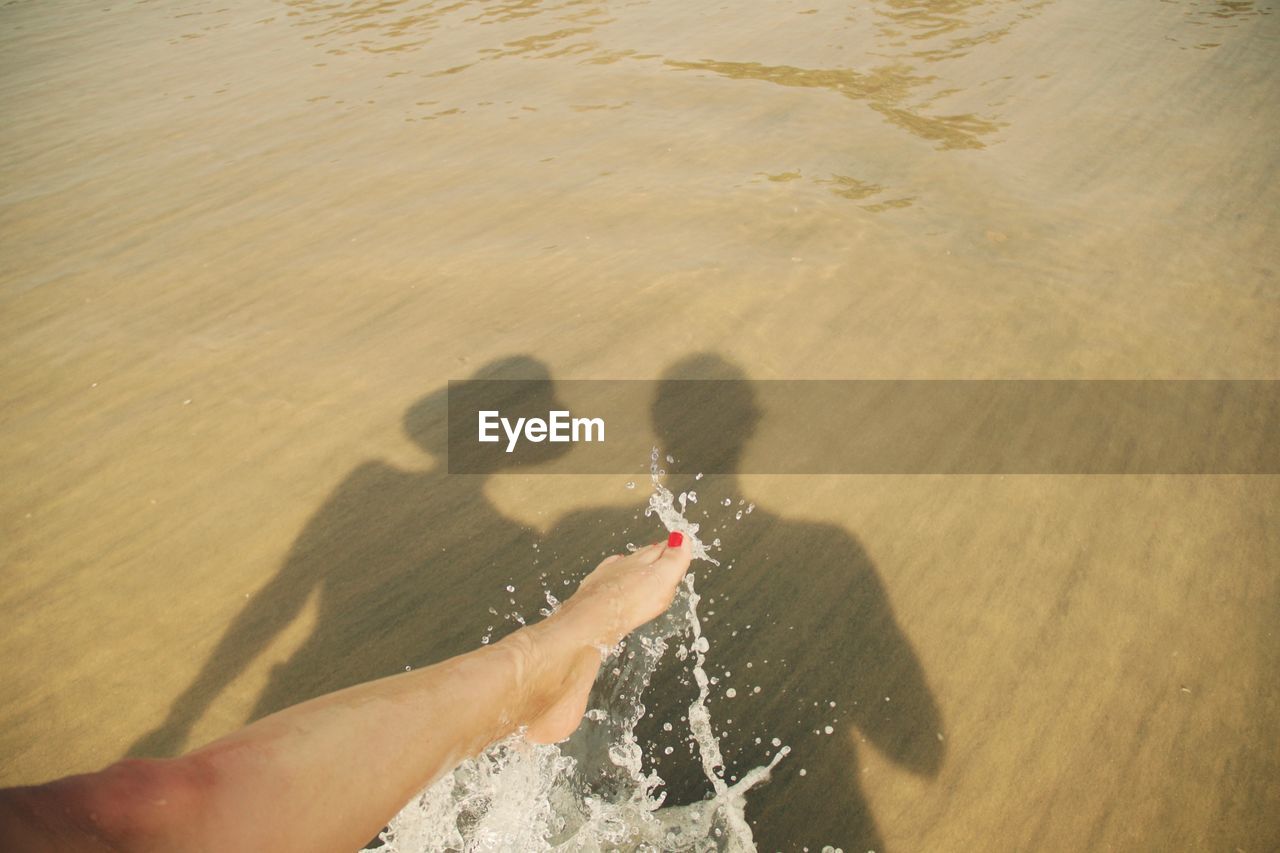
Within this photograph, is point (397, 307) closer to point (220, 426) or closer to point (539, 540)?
point (220, 426)

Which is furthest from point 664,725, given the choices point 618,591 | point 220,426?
point 220,426

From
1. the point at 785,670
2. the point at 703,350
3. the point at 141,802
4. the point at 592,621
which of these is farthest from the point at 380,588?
the point at 703,350

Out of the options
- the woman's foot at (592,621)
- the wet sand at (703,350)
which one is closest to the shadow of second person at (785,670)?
the wet sand at (703,350)

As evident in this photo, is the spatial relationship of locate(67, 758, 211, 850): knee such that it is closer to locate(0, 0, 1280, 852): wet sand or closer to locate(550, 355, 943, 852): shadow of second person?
locate(0, 0, 1280, 852): wet sand

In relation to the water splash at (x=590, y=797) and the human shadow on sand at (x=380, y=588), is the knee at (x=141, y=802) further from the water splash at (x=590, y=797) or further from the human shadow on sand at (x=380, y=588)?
the human shadow on sand at (x=380, y=588)

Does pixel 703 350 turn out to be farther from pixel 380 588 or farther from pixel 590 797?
pixel 590 797

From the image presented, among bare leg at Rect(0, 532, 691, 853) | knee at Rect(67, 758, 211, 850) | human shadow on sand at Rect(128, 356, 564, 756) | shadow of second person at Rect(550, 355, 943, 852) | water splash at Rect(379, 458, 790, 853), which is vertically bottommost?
water splash at Rect(379, 458, 790, 853)

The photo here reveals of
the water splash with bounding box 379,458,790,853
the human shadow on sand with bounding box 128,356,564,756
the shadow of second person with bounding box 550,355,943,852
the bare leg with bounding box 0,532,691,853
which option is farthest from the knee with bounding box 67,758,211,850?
the shadow of second person with bounding box 550,355,943,852
